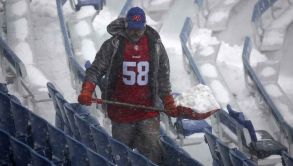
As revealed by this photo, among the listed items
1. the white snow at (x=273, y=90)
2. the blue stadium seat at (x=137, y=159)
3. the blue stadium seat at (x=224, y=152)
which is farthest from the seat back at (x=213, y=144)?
the white snow at (x=273, y=90)

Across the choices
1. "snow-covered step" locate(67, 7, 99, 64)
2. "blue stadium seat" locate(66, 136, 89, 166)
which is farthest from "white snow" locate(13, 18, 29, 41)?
"blue stadium seat" locate(66, 136, 89, 166)

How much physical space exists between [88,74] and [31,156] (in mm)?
1072

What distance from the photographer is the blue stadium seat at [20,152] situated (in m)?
3.20

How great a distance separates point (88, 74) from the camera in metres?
4.02

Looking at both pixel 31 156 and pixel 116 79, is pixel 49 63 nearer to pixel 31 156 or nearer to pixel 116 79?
pixel 116 79

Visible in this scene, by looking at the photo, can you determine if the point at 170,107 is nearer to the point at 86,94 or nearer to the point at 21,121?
the point at 86,94

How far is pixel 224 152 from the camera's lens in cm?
428

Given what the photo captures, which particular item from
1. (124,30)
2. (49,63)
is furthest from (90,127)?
(49,63)

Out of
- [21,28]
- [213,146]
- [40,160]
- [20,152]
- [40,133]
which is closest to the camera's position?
[40,160]

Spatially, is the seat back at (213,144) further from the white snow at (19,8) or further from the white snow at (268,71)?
the white snow at (19,8)

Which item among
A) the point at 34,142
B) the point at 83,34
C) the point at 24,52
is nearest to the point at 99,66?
the point at 34,142

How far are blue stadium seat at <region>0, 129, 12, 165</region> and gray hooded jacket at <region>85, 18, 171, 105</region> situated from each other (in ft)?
3.06

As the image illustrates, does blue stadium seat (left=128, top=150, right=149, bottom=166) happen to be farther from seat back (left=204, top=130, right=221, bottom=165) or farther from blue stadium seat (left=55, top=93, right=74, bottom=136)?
seat back (left=204, top=130, right=221, bottom=165)

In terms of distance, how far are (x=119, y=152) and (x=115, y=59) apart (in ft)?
2.66
